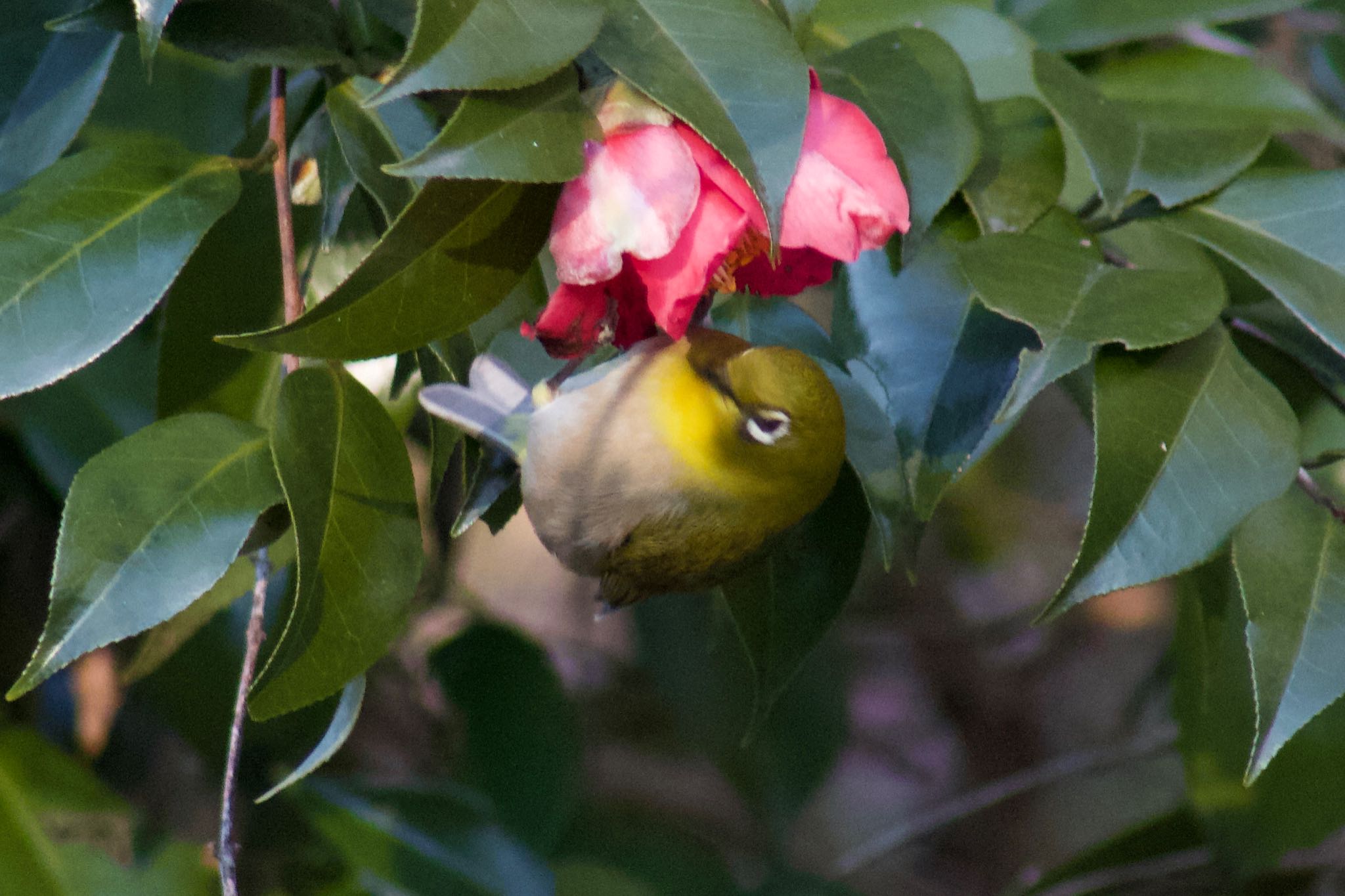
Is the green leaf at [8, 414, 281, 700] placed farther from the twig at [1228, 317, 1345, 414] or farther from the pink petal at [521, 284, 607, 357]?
the twig at [1228, 317, 1345, 414]

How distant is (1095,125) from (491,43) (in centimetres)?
32

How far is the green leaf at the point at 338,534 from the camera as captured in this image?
0.45m

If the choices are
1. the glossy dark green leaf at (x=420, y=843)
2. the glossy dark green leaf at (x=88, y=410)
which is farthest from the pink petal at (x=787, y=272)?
the glossy dark green leaf at (x=420, y=843)

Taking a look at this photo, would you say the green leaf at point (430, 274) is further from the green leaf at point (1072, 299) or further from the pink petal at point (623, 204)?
the green leaf at point (1072, 299)

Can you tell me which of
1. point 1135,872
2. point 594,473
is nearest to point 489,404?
point 594,473

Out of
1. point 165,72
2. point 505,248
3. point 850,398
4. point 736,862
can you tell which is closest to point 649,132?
point 505,248

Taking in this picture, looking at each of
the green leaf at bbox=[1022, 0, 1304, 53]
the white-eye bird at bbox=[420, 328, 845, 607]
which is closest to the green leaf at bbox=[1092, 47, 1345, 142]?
the green leaf at bbox=[1022, 0, 1304, 53]

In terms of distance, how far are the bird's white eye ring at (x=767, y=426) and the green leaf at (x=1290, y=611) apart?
197mm

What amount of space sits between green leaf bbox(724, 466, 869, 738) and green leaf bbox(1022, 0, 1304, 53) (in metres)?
0.43

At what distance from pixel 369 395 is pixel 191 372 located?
193 mm

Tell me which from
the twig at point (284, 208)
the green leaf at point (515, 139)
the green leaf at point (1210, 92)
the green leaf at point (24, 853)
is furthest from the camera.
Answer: the green leaf at point (24, 853)

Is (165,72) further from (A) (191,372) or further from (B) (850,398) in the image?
(B) (850,398)

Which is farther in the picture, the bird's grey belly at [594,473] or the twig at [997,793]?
the twig at [997,793]

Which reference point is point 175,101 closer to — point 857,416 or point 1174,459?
point 857,416
